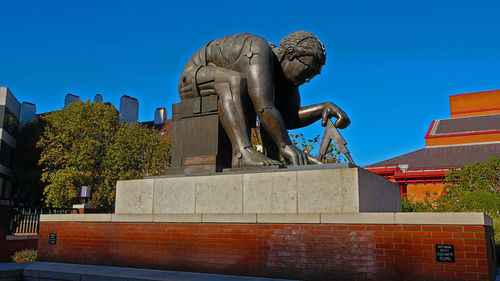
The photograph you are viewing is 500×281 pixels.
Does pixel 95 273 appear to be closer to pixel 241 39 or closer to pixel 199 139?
pixel 199 139

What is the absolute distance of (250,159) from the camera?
7.75 m

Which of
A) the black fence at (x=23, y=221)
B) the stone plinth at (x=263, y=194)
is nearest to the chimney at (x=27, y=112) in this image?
the black fence at (x=23, y=221)

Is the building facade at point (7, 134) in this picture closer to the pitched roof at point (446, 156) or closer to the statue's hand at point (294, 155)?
the pitched roof at point (446, 156)

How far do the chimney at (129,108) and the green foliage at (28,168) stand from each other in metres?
9.30

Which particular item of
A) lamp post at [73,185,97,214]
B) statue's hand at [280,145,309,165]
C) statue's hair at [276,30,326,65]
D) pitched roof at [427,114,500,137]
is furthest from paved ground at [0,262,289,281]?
pitched roof at [427,114,500,137]

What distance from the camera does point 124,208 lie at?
859cm

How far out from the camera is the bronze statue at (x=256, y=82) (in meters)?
7.94

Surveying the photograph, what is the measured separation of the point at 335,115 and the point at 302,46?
1504mm

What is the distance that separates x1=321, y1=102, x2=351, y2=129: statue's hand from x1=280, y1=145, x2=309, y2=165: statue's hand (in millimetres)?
994

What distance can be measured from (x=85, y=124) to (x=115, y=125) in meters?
2.20

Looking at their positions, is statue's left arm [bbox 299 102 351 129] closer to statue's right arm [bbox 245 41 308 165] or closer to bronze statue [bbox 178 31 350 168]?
bronze statue [bbox 178 31 350 168]

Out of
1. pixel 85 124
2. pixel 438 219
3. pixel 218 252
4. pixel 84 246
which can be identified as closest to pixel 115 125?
pixel 85 124

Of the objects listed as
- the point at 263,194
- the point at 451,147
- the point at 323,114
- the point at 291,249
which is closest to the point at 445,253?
the point at 291,249

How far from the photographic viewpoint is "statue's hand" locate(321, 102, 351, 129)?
27.1 feet
